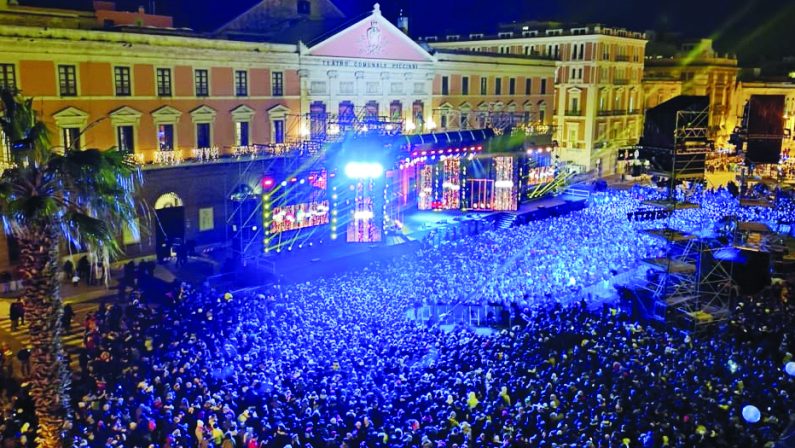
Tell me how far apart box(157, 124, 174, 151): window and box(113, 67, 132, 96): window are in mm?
2043

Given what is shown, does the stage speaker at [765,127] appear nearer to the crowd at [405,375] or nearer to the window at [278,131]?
the crowd at [405,375]

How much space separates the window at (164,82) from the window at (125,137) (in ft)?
6.96

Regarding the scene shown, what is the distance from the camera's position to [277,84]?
35.3 m

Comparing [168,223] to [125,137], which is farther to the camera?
[168,223]

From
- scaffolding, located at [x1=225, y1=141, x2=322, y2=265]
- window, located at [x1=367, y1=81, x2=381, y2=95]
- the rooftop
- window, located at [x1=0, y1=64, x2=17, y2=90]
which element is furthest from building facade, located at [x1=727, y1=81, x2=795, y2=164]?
window, located at [x1=0, y1=64, x2=17, y2=90]

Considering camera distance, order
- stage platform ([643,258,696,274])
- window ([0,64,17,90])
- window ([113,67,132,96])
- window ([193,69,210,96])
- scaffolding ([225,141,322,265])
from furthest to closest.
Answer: window ([193,69,210,96]) → scaffolding ([225,141,322,265]) → window ([113,67,132,96]) → window ([0,64,17,90]) → stage platform ([643,258,696,274])

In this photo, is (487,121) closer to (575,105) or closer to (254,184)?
(575,105)

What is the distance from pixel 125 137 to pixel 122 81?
2322mm

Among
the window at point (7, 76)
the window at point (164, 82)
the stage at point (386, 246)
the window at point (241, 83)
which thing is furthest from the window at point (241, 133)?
the window at point (7, 76)

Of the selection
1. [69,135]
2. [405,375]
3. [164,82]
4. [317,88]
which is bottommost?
[405,375]

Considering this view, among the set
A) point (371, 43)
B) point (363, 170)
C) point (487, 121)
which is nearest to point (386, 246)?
point (363, 170)

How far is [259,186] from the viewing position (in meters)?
32.9

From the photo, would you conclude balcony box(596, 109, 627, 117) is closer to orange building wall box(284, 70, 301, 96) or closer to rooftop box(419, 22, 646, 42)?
rooftop box(419, 22, 646, 42)

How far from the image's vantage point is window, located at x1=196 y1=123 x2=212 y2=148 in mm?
32188
